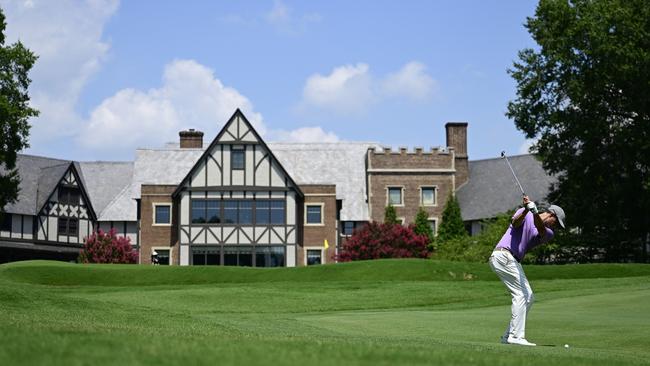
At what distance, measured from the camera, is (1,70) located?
46.8 metres

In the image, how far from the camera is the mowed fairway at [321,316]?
30.2ft

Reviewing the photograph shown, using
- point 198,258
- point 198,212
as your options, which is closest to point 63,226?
point 198,212

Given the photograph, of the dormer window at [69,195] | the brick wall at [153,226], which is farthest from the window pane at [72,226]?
the brick wall at [153,226]

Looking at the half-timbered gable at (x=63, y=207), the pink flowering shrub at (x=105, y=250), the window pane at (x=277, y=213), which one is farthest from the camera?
the half-timbered gable at (x=63, y=207)

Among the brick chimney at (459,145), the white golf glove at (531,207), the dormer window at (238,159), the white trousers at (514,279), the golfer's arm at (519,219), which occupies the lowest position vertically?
the white trousers at (514,279)

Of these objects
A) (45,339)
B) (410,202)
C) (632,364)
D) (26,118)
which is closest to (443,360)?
(632,364)

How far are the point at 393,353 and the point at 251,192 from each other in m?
52.0

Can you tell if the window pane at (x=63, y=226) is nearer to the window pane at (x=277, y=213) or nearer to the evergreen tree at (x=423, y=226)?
the window pane at (x=277, y=213)

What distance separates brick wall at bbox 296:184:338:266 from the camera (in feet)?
209

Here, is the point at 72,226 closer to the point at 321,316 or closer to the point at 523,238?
the point at 321,316

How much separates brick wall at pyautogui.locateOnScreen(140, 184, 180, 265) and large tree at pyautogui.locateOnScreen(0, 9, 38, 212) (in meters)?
17.2

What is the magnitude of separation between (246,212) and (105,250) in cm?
890

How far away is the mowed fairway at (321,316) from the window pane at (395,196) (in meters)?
28.3

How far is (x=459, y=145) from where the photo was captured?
242 ft
